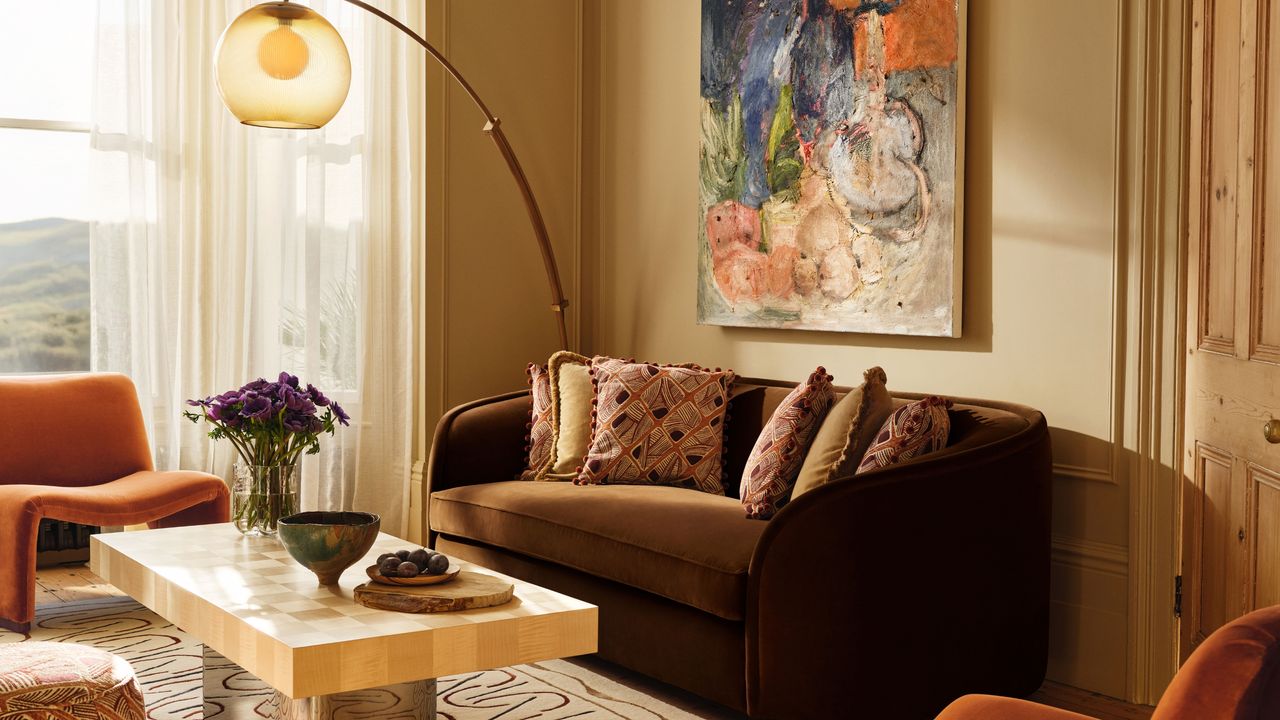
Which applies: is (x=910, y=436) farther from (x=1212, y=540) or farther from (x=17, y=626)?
(x=17, y=626)

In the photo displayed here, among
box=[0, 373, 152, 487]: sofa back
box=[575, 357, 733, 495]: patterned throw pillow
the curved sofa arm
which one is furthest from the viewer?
box=[0, 373, 152, 487]: sofa back

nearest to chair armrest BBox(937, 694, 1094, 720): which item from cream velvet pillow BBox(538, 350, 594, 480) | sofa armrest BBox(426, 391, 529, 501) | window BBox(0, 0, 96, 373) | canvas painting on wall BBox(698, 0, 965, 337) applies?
canvas painting on wall BBox(698, 0, 965, 337)

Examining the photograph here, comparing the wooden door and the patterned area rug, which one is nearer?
the wooden door

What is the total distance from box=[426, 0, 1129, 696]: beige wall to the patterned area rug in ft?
3.08

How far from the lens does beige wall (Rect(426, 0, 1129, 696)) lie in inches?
129

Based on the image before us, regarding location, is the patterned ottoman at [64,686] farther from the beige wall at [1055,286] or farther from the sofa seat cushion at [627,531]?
the beige wall at [1055,286]

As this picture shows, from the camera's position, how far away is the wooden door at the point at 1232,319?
2.35 meters

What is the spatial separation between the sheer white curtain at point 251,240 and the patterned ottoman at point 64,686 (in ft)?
8.79

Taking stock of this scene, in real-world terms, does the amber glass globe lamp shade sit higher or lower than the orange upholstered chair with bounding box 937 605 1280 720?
higher

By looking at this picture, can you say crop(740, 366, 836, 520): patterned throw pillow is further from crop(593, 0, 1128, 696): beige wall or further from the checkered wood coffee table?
the checkered wood coffee table

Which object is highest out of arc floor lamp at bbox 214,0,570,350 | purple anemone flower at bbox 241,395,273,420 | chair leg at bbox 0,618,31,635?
arc floor lamp at bbox 214,0,570,350

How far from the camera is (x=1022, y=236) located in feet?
11.3

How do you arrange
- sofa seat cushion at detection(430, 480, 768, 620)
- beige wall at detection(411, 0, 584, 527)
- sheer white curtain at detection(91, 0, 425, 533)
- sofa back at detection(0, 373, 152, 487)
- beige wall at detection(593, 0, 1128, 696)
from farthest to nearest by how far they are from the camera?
beige wall at detection(411, 0, 584, 527) → sheer white curtain at detection(91, 0, 425, 533) → sofa back at detection(0, 373, 152, 487) → beige wall at detection(593, 0, 1128, 696) → sofa seat cushion at detection(430, 480, 768, 620)

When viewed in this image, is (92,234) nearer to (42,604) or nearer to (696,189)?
(42,604)
